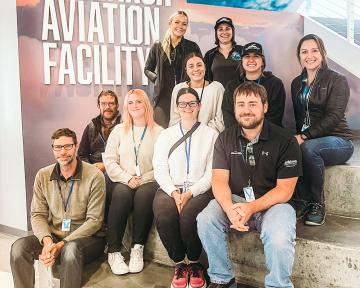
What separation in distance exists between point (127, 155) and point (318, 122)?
4.60 feet

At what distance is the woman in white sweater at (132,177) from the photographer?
2863mm

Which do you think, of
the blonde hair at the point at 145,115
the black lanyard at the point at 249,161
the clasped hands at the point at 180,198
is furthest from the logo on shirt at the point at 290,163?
the blonde hair at the point at 145,115

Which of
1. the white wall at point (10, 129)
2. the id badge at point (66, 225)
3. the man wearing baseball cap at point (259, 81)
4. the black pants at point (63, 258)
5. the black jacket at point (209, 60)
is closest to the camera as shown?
the black pants at point (63, 258)

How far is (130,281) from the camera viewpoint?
107 inches

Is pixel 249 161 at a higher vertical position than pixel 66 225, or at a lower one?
higher

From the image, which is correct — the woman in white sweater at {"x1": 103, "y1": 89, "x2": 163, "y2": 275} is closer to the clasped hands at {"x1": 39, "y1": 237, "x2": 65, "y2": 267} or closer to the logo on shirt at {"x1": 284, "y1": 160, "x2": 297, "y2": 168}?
the clasped hands at {"x1": 39, "y1": 237, "x2": 65, "y2": 267}

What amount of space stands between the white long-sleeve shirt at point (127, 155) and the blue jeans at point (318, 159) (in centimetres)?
110

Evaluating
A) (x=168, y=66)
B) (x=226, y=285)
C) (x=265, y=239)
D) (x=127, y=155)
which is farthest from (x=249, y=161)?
(x=168, y=66)

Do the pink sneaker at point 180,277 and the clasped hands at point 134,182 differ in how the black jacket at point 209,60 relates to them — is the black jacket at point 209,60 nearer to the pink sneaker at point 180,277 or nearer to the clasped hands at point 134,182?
the clasped hands at point 134,182

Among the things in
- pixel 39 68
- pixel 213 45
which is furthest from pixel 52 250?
pixel 213 45

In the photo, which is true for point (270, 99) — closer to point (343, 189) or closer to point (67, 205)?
point (343, 189)

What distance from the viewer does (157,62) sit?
369cm

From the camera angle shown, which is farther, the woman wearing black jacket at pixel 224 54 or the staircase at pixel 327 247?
the woman wearing black jacket at pixel 224 54

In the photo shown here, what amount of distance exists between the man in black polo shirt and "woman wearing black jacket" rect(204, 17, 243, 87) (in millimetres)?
976
